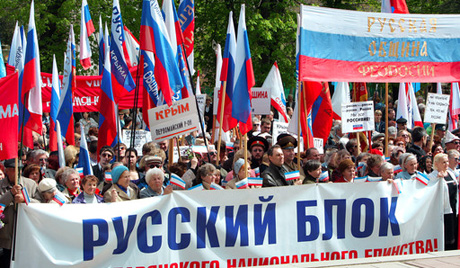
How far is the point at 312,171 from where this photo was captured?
8.67 meters

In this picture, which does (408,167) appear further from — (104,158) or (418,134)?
(104,158)

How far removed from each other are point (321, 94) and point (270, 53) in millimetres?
12549

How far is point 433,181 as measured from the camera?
8.52 metres

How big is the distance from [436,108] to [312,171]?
225 inches

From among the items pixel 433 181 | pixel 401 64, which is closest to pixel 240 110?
pixel 401 64

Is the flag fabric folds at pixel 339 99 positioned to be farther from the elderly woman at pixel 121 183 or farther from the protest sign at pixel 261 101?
the elderly woman at pixel 121 183

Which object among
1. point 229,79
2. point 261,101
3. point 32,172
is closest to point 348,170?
point 229,79

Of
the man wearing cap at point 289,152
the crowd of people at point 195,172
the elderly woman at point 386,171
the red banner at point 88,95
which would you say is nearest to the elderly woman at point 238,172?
the crowd of people at point 195,172

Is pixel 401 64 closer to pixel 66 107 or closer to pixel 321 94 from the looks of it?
pixel 321 94

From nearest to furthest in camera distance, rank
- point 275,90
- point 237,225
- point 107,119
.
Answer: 1. point 237,225
2. point 107,119
3. point 275,90

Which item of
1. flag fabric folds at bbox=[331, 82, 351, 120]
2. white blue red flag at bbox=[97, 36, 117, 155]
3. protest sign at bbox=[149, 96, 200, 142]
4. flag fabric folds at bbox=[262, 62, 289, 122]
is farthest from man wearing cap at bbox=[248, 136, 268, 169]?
flag fabric folds at bbox=[331, 82, 351, 120]

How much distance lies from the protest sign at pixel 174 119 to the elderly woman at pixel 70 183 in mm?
1342

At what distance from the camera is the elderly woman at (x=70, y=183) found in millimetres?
8086

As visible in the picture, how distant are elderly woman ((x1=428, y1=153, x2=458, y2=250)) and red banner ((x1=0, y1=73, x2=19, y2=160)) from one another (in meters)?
4.75
